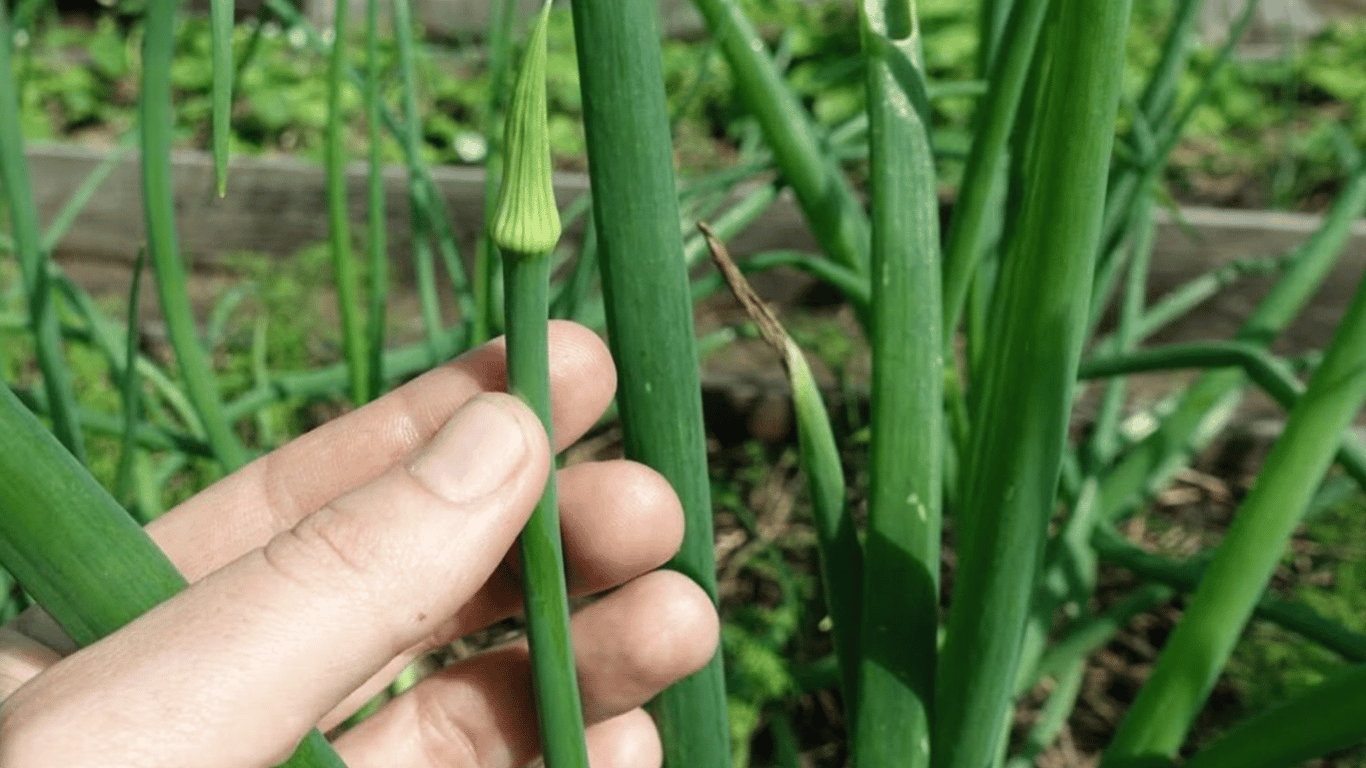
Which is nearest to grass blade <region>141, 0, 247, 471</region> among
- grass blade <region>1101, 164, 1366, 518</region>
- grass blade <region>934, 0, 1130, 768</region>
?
grass blade <region>934, 0, 1130, 768</region>

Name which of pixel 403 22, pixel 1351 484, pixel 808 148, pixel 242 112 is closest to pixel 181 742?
pixel 808 148

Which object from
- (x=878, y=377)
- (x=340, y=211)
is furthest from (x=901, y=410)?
(x=340, y=211)

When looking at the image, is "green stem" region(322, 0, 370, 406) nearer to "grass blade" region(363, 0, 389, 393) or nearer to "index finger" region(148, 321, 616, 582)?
"grass blade" region(363, 0, 389, 393)

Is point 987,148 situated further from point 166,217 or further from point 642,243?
point 166,217

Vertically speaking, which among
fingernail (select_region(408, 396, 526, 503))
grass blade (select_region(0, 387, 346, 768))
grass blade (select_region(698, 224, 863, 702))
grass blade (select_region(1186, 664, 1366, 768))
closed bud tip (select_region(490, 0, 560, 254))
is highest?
closed bud tip (select_region(490, 0, 560, 254))

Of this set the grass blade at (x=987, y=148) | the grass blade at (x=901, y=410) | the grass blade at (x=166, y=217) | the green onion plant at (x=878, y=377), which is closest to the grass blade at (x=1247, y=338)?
the green onion plant at (x=878, y=377)

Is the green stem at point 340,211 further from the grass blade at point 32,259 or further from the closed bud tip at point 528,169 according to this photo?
the closed bud tip at point 528,169
